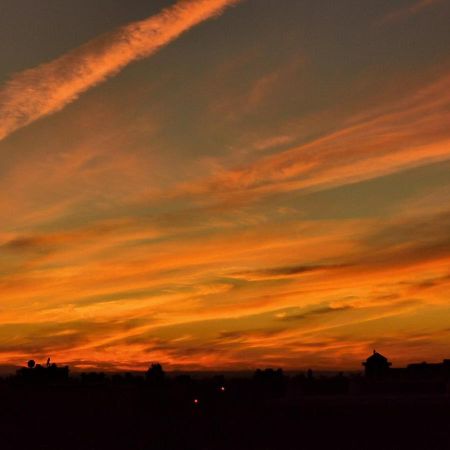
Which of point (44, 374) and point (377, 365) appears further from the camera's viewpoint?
point (377, 365)

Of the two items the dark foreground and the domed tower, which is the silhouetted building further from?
the domed tower

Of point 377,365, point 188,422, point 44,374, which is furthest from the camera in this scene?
point 377,365

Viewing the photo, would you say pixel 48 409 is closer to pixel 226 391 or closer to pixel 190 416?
pixel 190 416

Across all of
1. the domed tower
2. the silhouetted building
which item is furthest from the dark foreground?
the domed tower

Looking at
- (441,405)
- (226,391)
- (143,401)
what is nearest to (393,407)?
(441,405)

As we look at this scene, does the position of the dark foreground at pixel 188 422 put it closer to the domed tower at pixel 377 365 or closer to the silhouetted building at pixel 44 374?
the silhouetted building at pixel 44 374

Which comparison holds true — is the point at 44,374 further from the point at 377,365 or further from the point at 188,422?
the point at 377,365

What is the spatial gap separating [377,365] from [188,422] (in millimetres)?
47511

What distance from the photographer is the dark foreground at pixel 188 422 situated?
57312mm

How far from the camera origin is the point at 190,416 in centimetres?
6216

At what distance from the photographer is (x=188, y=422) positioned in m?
61.2

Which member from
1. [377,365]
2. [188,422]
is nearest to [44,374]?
[188,422]

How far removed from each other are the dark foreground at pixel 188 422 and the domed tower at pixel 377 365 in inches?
1268

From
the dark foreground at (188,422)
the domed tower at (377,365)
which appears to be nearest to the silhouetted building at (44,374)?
the dark foreground at (188,422)
